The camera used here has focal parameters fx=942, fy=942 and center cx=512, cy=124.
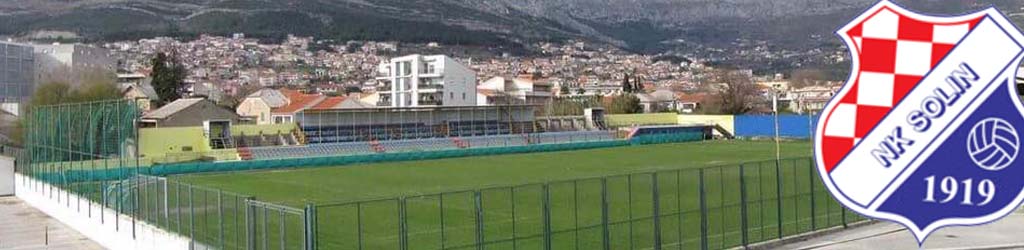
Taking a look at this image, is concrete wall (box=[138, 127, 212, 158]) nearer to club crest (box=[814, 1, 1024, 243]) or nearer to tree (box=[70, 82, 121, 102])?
tree (box=[70, 82, 121, 102])

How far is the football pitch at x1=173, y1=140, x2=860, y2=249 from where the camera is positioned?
61.8 feet

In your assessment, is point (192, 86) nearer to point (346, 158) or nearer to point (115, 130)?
point (346, 158)

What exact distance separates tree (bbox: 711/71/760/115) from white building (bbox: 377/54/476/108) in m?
27.5

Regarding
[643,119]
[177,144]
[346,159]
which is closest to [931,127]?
[346,159]

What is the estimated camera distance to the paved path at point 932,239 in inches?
650

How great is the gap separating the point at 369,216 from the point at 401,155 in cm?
2986

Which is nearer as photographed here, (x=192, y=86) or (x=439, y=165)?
(x=439, y=165)

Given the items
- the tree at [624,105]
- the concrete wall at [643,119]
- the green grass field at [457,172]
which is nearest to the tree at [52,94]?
the green grass field at [457,172]

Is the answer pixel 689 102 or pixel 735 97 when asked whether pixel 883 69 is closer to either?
pixel 735 97

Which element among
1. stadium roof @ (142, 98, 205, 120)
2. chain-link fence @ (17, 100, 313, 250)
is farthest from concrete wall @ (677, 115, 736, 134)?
chain-link fence @ (17, 100, 313, 250)

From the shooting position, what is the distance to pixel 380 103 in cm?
10438

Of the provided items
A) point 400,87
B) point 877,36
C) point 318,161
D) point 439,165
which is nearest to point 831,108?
point 877,36

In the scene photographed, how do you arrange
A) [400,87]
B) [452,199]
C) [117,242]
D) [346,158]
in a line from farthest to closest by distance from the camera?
[400,87] < [346,158] < [452,199] < [117,242]

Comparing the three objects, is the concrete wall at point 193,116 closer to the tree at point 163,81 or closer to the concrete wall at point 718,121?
the tree at point 163,81
